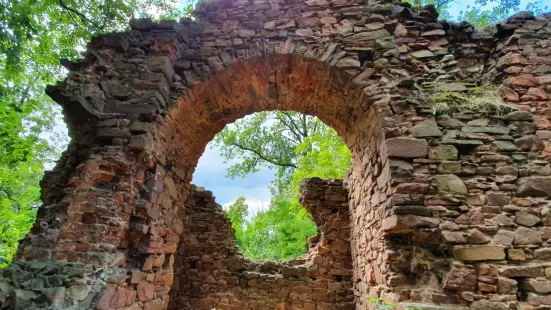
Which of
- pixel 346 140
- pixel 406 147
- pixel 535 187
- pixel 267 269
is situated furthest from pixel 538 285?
pixel 267 269

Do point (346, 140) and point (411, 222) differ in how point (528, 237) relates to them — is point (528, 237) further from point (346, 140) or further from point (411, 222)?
point (346, 140)

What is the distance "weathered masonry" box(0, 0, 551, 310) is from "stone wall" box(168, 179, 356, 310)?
46.1 inches

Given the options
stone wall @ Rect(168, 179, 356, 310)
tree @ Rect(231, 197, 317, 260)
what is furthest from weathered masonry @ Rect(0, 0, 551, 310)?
tree @ Rect(231, 197, 317, 260)

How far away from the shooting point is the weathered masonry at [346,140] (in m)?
2.93

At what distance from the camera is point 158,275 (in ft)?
12.6

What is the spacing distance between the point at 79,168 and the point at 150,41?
6.64 ft

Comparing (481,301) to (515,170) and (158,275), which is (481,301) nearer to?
(515,170)

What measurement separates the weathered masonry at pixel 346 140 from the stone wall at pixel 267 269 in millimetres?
1171

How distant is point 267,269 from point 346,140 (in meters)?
3.45

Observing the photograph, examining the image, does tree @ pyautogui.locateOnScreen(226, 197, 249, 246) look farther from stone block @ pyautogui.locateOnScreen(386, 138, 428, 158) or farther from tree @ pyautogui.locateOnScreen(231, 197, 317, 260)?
stone block @ pyautogui.locateOnScreen(386, 138, 428, 158)

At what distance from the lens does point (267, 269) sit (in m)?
6.59

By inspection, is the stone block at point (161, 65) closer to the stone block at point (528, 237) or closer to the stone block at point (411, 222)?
the stone block at point (411, 222)

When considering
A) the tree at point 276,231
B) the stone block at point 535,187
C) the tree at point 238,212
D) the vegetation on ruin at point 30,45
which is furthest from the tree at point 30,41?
the tree at point 238,212

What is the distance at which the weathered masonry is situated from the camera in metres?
2.93
